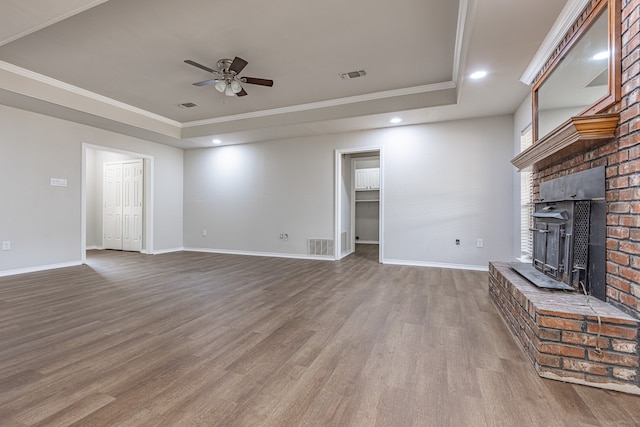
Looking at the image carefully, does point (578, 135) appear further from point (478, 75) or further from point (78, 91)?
point (78, 91)

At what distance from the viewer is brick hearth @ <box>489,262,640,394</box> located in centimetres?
153

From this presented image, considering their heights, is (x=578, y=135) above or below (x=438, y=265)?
above

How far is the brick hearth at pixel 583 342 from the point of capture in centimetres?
153

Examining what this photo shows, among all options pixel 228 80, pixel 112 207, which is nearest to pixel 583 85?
pixel 228 80

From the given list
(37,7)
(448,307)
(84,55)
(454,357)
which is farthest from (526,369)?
(84,55)

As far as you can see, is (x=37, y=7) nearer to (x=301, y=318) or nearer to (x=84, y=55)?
(x=84, y=55)

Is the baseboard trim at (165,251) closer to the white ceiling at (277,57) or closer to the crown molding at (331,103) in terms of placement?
the white ceiling at (277,57)

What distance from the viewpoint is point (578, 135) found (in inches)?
71.9

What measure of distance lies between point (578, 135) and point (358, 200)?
6.86 meters

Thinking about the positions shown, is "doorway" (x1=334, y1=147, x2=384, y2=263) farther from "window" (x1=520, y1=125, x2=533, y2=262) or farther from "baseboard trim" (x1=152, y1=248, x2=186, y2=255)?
"baseboard trim" (x1=152, y1=248, x2=186, y2=255)

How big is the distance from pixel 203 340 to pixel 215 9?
113 inches

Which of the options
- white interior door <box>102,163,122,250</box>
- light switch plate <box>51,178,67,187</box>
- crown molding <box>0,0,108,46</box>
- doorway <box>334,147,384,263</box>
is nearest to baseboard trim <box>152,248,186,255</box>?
white interior door <box>102,163,122,250</box>

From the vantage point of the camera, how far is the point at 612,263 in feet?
5.82

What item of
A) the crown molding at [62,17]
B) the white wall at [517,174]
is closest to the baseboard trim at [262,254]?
the white wall at [517,174]
